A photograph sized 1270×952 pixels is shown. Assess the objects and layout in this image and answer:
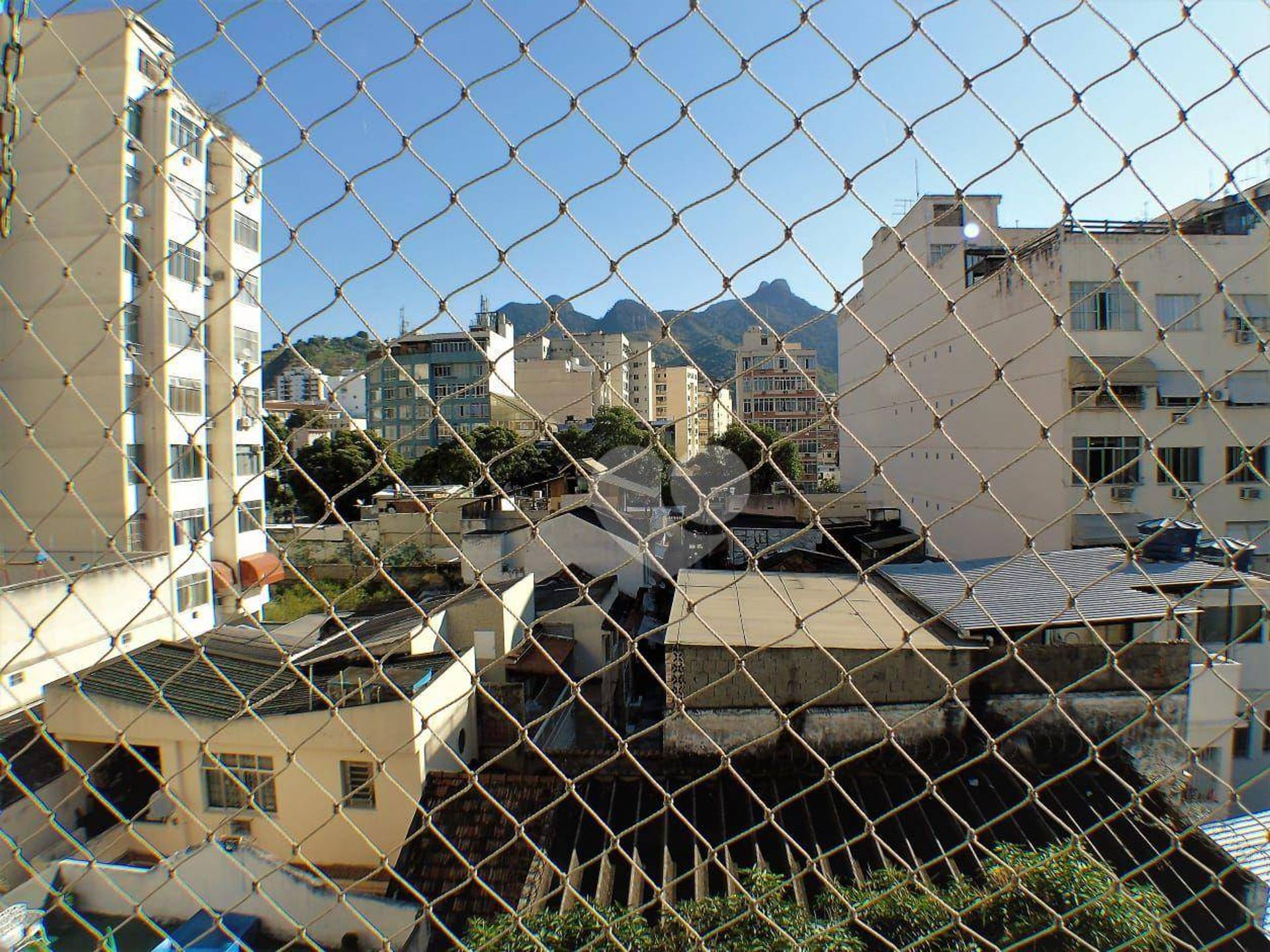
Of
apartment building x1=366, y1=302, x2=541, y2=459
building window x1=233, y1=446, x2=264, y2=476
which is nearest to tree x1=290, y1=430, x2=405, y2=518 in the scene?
apartment building x1=366, y1=302, x2=541, y2=459

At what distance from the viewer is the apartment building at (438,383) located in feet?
2.99

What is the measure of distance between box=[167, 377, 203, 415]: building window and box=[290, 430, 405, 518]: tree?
1035 mm

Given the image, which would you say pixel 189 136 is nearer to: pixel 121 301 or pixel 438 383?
pixel 121 301

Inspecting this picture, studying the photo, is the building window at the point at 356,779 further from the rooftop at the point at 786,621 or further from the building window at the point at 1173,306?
the building window at the point at 1173,306

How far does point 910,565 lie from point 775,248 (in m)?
5.25

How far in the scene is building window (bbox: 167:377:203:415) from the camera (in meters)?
6.73

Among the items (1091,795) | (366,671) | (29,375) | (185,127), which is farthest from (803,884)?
(29,375)

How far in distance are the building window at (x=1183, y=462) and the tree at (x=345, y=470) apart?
6225mm

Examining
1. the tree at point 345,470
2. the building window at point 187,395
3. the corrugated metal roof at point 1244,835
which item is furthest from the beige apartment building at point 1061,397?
the building window at point 187,395

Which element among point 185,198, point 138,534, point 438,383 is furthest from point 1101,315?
point 138,534

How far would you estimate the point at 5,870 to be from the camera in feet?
12.7

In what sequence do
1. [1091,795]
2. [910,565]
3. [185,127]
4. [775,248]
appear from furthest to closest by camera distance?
1. [910,565]
2. [1091,795]
3. [185,127]
4. [775,248]

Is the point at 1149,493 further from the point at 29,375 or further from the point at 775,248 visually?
the point at 29,375

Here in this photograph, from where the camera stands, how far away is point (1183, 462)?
23.6 ft
